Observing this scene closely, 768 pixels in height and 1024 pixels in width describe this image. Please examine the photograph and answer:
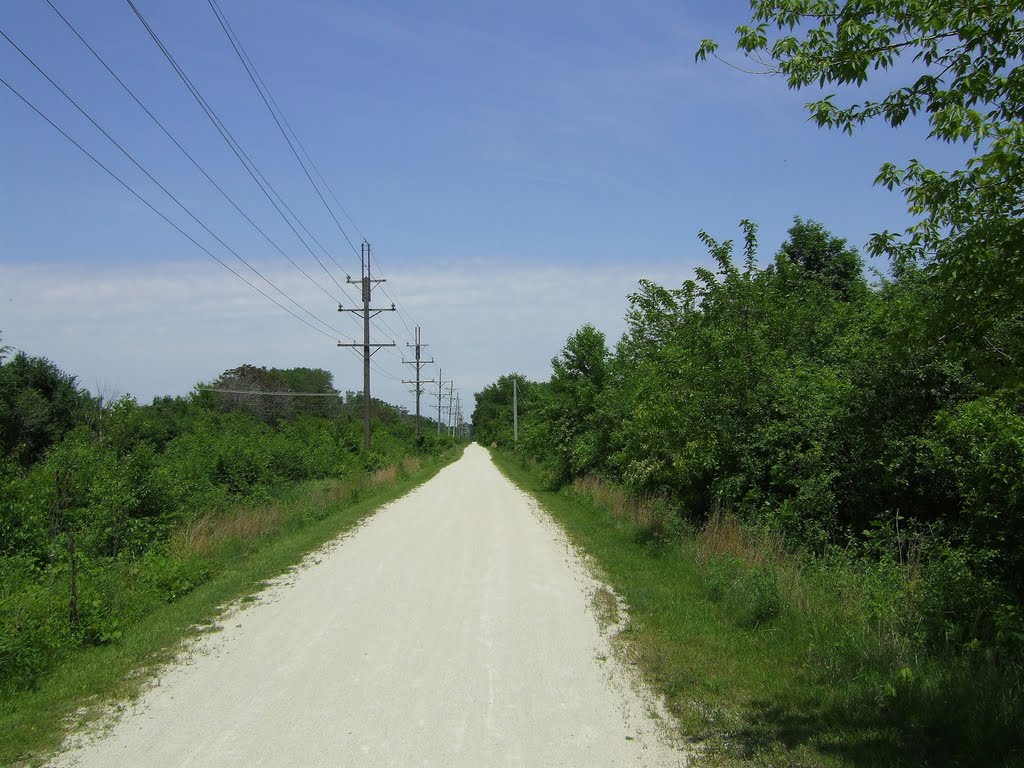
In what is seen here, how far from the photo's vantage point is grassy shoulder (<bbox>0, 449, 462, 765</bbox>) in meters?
5.46

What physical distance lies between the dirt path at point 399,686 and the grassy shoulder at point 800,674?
54cm

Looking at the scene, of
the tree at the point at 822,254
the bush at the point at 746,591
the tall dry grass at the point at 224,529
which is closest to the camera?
the bush at the point at 746,591

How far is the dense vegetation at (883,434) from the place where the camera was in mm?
4500

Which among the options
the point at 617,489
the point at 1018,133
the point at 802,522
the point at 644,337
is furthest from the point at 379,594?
the point at 644,337

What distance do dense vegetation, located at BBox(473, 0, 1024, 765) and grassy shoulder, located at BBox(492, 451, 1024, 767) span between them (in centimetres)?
3

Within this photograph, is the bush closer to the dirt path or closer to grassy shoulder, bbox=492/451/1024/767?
grassy shoulder, bbox=492/451/1024/767

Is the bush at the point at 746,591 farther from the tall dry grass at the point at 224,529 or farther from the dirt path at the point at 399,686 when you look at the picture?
the tall dry grass at the point at 224,529

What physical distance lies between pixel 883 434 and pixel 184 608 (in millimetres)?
9420

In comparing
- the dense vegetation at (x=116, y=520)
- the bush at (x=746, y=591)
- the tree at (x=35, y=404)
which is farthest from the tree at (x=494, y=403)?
the bush at (x=746, y=591)

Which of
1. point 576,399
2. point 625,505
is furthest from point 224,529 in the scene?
point 576,399

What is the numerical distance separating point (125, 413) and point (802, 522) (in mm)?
14535

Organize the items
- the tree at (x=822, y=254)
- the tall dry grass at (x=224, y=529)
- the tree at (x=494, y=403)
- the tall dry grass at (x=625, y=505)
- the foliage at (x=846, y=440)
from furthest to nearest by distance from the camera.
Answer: the tree at (x=494, y=403), the tree at (x=822, y=254), the tall dry grass at (x=625, y=505), the tall dry grass at (x=224, y=529), the foliage at (x=846, y=440)

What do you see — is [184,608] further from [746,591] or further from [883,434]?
[883,434]

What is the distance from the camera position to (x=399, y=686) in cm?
601
